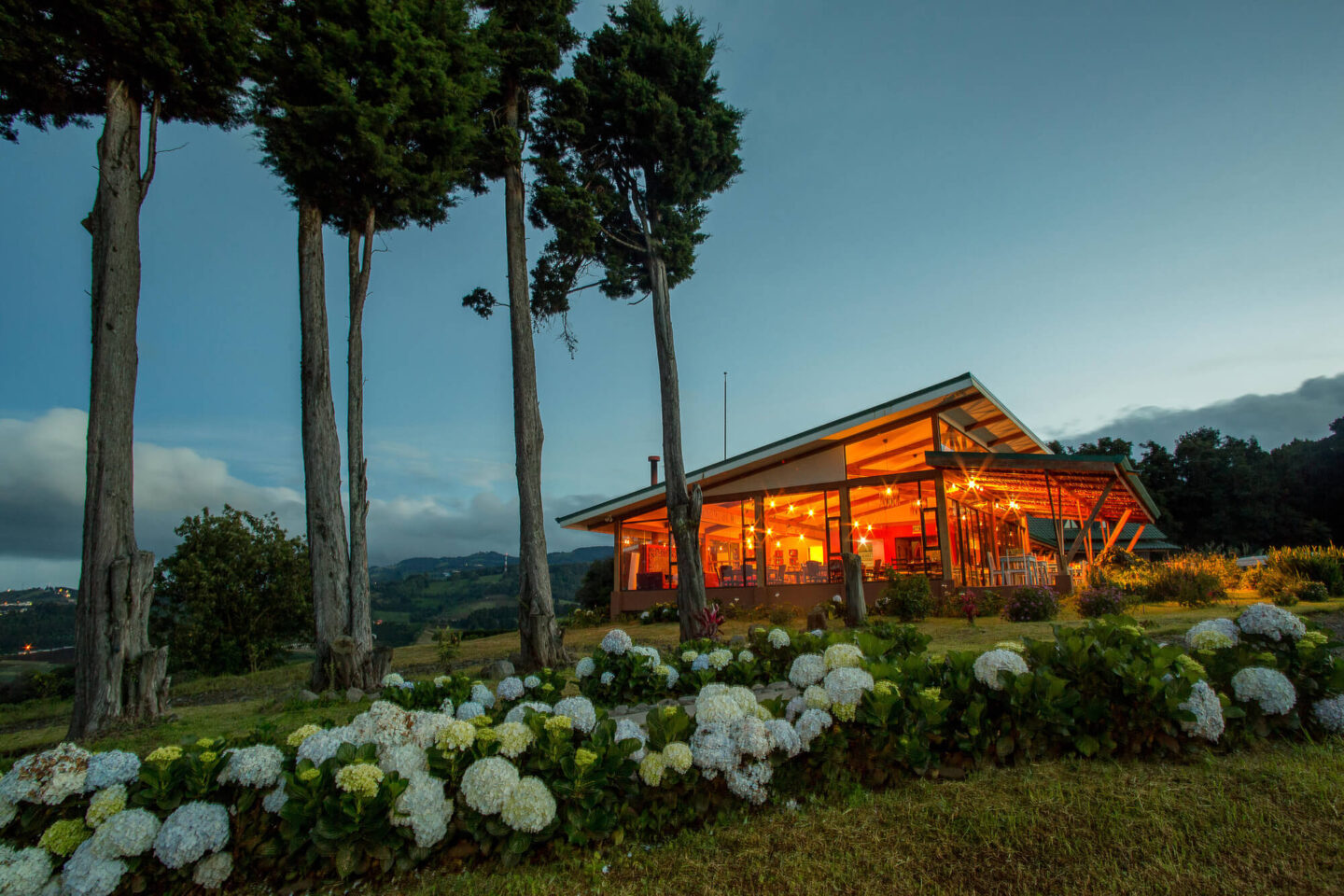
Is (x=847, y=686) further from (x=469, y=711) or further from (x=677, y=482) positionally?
(x=677, y=482)

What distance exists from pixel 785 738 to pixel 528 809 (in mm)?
1093

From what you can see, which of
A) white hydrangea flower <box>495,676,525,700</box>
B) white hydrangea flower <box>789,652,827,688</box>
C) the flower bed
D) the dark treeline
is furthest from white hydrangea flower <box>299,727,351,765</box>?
the dark treeline

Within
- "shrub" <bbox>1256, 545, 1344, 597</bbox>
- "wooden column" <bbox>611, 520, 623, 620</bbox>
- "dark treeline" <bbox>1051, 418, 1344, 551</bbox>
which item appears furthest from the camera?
"dark treeline" <bbox>1051, 418, 1344, 551</bbox>

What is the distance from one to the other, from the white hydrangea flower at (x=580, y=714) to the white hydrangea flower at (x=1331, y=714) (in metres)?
3.50

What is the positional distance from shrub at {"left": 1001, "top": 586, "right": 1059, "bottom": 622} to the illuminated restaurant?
1900 millimetres

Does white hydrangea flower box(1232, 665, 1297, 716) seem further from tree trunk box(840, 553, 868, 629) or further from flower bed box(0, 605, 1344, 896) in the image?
tree trunk box(840, 553, 868, 629)

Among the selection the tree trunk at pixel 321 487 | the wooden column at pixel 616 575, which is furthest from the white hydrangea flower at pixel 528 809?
the wooden column at pixel 616 575

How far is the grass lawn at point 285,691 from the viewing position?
17.5 feet

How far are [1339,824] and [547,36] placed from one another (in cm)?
1192

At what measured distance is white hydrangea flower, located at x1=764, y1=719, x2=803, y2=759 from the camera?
2700mm

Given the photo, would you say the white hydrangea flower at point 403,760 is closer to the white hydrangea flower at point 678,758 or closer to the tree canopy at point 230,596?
the white hydrangea flower at point 678,758

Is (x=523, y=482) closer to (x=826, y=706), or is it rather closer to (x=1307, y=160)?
(x=826, y=706)

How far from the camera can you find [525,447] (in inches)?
355

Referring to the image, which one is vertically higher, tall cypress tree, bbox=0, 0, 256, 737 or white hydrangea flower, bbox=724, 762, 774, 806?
tall cypress tree, bbox=0, 0, 256, 737
